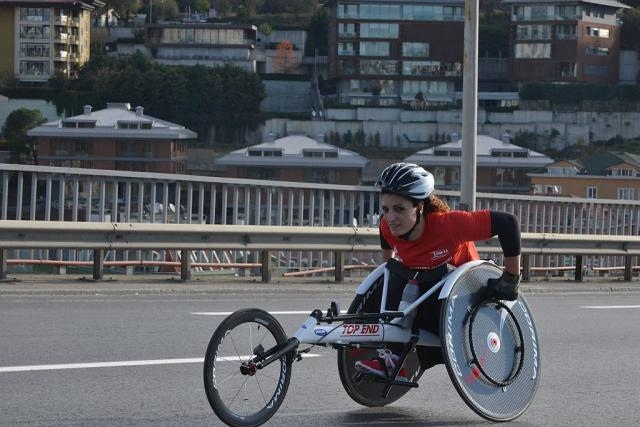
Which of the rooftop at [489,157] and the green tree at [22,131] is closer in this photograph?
the rooftop at [489,157]

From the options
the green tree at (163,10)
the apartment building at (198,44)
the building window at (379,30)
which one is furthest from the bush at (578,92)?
the green tree at (163,10)

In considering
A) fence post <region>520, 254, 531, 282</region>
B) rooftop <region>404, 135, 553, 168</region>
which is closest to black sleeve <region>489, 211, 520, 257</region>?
fence post <region>520, 254, 531, 282</region>

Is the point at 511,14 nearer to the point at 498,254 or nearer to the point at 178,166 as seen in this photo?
the point at 178,166

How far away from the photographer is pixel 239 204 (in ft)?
64.6

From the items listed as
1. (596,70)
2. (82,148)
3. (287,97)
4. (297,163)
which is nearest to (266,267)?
(297,163)

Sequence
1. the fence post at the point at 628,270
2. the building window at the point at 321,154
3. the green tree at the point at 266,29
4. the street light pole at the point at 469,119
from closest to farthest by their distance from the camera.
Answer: the street light pole at the point at 469,119 < the fence post at the point at 628,270 < the building window at the point at 321,154 < the green tree at the point at 266,29

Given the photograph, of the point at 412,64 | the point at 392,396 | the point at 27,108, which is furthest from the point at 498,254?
the point at 412,64

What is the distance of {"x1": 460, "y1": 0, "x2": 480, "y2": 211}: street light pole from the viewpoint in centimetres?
1894

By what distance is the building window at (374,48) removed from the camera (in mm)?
130875

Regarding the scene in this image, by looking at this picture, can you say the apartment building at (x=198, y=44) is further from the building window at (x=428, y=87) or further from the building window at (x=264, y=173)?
the building window at (x=264, y=173)

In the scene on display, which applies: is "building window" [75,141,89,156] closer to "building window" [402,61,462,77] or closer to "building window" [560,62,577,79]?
"building window" [402,61,462,77]

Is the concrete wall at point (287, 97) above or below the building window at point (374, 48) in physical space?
below

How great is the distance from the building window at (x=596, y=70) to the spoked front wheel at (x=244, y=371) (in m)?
124

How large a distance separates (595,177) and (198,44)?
62.1 meters
